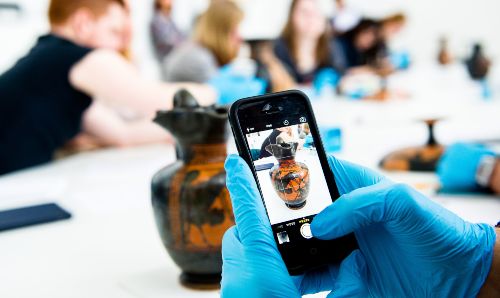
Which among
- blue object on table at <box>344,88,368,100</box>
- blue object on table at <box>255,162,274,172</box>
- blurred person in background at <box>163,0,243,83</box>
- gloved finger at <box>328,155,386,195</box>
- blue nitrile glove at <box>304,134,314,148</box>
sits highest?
blurred person in background at <box>163,0,243,83</box>

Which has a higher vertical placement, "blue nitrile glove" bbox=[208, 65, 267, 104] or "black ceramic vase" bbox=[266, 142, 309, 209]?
"blue nitrile glove" bbox=[208, 65, 267, 104]

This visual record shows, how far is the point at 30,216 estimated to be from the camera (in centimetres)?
121

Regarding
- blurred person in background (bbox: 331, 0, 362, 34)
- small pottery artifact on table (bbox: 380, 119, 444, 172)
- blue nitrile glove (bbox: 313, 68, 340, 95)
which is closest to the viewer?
small pottery artifact on table (bbox: 380, 119, 444, 172)

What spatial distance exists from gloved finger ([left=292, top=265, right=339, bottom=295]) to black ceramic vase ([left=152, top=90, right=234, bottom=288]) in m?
0.16

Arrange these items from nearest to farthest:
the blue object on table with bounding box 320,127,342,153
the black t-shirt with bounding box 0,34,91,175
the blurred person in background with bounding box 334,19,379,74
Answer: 1. the blue object on table with bounding box 320,127,342,153
2. the black t-shirt with bounding box 0,34,91,175
3. the blurred person in background with bounding box 334,19,379,74

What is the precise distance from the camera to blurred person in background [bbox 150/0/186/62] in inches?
191

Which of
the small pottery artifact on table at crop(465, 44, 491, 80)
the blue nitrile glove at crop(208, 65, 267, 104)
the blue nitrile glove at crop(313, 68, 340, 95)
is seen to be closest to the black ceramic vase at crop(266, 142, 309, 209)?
the blue nitrile glove at crop(208, 65, 267, 104)

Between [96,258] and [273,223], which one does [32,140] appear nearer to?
[96,258]

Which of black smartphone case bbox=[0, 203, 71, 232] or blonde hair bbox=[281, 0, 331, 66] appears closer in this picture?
black smartphone case bbox=[0, 203, 71, 232]

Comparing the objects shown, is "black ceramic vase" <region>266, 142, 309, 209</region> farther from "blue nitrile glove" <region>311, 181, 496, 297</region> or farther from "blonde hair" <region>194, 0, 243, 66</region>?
"blonde hair" <region>194, 0, 243, 66</region>

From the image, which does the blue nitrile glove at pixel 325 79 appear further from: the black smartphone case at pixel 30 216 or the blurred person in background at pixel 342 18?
the black smartphone case at pixel 30 216

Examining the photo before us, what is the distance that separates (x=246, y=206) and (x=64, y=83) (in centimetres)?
141

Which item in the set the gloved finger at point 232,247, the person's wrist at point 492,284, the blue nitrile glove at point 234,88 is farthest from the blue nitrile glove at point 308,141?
the blue nitrile glove at point 234,88

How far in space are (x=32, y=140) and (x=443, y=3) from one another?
684 cm
